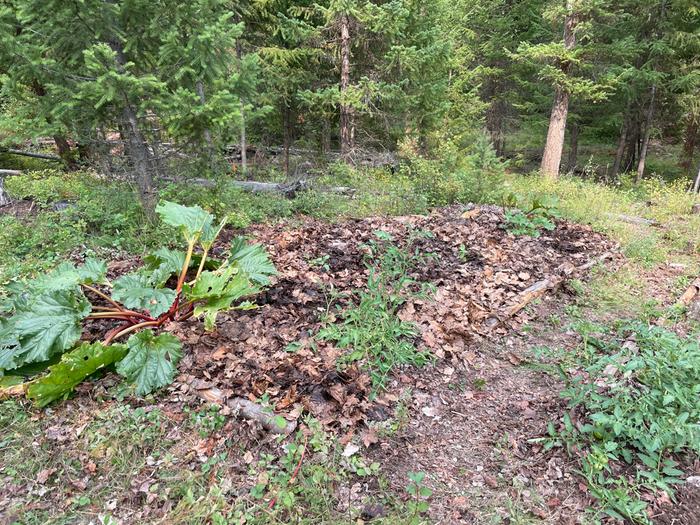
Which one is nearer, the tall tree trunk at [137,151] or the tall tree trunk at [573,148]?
the tall tree trunk at [137,151]

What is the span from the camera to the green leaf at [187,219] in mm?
3594

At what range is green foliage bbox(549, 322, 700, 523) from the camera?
2170 mm

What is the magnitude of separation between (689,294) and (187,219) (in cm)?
545

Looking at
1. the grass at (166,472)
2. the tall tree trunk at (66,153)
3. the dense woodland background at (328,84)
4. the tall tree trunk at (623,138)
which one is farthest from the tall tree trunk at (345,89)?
the tall tree trunk at (623,138)

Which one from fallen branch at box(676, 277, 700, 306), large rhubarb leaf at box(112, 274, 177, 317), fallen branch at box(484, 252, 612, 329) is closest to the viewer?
large rhubarb leaf at box(112, 274, 177, 317)

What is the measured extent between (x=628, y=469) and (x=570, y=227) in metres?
5.08

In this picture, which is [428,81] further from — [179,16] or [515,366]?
[515,366]

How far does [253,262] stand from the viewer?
3582mm

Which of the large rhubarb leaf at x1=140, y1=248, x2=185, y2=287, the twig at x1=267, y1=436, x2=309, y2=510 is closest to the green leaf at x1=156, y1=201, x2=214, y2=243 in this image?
the large rhubarb leaf at x1=140, y1=248, x2=185, y2=287

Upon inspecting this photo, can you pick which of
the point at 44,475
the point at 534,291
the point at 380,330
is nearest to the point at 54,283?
the point at 44,475

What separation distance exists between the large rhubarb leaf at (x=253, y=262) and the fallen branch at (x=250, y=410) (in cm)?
100

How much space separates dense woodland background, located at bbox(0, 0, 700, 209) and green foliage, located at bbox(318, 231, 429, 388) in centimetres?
282

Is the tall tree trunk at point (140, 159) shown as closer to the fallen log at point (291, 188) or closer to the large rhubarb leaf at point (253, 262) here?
the fallen log at point (291, 188)

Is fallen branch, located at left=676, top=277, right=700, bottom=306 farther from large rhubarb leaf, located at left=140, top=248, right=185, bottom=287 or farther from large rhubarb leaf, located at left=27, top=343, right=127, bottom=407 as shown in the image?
large rhubarb leaf, located at left=27, top=343, right=127, bottom=407
